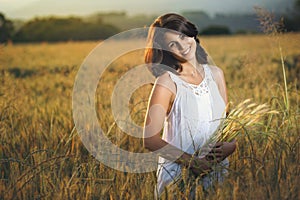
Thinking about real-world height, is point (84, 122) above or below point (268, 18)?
below

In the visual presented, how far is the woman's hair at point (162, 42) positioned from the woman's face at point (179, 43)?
0.02 meters

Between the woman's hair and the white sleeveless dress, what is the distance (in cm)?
7

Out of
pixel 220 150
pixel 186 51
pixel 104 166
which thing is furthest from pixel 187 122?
pixel 104 166

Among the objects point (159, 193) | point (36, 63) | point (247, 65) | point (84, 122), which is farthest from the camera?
point (36, 63)

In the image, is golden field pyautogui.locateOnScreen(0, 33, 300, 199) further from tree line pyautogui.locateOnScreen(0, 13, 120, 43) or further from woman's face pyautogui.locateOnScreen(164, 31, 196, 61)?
tree line pyautogui.locateOnScreen(0, 13, 120, 43)

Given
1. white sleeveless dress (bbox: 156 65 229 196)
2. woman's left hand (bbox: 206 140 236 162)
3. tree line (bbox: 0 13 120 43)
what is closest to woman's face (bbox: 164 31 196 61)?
white sleeveless dress (bbox: 156 65 229 196)

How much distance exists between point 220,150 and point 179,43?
1.59 ft

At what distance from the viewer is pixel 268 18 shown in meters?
3.11

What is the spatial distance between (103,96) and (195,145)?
153 centimetres

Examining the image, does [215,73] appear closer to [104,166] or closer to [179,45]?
[179,45]

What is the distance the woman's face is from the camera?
7.73 feet

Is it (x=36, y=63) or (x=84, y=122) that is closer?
(x=84, y=122)

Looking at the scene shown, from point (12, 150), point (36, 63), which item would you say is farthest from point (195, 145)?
point (36, 63)

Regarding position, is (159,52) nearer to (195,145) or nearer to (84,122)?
(195,145)
